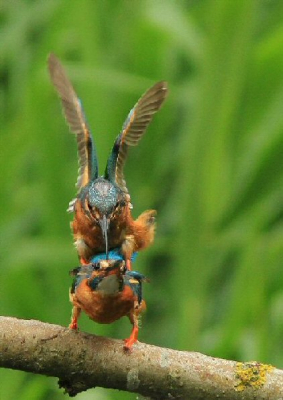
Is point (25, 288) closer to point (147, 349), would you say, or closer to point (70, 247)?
point (70, 247)

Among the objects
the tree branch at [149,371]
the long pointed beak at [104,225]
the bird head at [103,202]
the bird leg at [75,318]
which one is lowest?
the tree branch at [149,371]

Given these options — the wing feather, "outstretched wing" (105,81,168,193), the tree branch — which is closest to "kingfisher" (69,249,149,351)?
the tree branch

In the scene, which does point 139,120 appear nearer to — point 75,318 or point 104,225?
point 104,225

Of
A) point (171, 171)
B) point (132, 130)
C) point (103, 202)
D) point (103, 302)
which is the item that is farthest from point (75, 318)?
point (171, 171)

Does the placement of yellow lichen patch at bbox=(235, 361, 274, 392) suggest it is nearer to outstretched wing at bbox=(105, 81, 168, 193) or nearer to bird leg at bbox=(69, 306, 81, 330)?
bird leg at bbox=(69, 306, 81, 330)

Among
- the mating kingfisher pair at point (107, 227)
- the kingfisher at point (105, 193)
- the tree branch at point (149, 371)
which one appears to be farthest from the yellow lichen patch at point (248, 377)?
the kingfisher at point (105, 193)

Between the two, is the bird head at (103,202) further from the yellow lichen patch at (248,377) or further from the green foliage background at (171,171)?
the yellow lichen patch at (248,377)

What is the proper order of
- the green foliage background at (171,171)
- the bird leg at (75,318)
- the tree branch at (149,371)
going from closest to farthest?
the tree branch at (149,371), the bird leg at (75,318), the green foliage background at (171,171)
